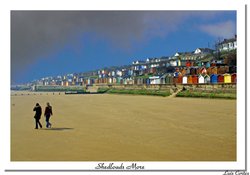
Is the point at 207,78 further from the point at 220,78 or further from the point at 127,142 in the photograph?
the point at 127,142

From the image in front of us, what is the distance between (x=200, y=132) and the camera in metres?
12.1

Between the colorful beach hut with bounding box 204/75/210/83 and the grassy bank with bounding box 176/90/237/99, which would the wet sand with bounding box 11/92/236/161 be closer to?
the grassy bank with bounding box 176/90/237/99

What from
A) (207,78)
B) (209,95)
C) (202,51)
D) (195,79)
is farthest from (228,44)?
(209,95)

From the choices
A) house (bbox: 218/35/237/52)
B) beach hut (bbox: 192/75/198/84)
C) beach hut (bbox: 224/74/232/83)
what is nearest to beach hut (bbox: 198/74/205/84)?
beach hut (bbox: 192/75/198/84)

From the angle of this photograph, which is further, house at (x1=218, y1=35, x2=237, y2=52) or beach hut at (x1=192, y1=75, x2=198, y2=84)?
house at (x1=218, y1=35, x2=237, y2=52)

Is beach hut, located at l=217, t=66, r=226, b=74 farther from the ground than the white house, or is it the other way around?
the white house

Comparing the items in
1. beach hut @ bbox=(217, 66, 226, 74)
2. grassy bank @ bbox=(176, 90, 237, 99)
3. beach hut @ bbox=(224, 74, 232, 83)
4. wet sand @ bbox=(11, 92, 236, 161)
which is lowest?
wet sand @ bbox=(11, 92, 236, 161)

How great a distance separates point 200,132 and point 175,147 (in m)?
2.85
